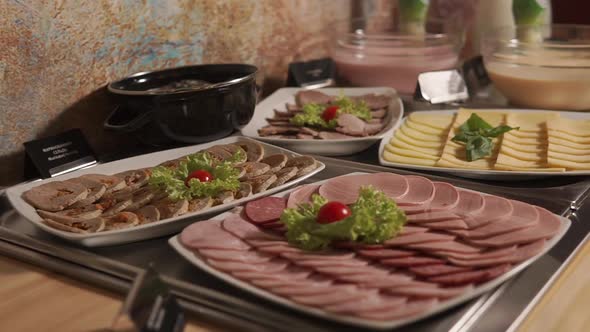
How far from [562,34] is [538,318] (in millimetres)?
1381

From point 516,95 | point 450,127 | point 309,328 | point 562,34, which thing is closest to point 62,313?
point 309,328

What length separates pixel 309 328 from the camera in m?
0.83

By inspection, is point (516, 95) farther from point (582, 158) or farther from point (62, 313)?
point (62, 313)

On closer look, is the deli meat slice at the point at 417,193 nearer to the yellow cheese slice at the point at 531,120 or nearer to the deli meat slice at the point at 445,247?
the deli meat slice at the point at 445,247

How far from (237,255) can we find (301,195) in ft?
0.79

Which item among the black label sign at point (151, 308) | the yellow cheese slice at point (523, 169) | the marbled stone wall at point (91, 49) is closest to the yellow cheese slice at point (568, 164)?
the yellow cheese slice at point (523, 169)

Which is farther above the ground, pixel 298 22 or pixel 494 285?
pixel 298 22

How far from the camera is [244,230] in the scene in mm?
Result: 1030

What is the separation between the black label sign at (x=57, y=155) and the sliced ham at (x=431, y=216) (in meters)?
0.74

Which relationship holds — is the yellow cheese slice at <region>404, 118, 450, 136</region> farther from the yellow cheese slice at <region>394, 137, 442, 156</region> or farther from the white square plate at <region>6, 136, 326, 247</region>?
the white square plate at <region>6, 136, 326, 247</region>

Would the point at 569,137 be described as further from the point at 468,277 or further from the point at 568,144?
the point at 468,277

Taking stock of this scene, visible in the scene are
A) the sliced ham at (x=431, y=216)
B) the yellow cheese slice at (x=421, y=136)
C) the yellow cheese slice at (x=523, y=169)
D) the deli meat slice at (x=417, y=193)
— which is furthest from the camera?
the yellow cheese slice at (x=421, y=136)

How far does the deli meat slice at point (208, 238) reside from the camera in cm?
97

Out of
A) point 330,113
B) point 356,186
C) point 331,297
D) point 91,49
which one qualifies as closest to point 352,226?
point 331,297
